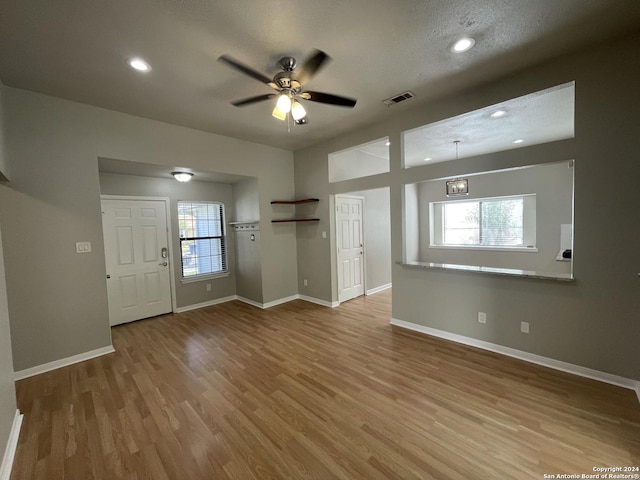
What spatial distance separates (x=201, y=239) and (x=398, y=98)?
421cm

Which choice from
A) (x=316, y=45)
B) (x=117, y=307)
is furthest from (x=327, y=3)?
(x=117, y=307)

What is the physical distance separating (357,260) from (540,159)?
10.8 feet

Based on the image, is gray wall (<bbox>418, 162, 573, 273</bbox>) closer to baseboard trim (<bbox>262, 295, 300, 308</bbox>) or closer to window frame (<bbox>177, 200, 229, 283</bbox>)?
baseboard trim (<bbox>262, 295, 300, 308</bbox>)

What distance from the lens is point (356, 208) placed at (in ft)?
17.0

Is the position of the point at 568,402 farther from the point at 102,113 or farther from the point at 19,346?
the point at 102,113

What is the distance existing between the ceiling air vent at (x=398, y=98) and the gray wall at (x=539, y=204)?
7.73ft

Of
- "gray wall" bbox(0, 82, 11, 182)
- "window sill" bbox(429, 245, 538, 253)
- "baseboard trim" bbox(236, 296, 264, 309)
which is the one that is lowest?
"baseboard trim" bbox(236, 296, 264, 309)

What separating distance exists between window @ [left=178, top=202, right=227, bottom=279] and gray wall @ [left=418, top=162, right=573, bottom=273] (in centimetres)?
449

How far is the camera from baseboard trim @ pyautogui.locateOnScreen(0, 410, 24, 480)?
156 cm

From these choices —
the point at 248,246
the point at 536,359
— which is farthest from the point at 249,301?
the point at 536,359

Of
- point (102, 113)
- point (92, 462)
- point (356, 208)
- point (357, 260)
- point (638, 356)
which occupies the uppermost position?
point (102, 113)

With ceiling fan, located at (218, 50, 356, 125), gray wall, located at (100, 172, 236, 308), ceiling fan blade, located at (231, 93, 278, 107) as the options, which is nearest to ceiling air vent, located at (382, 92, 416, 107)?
ceiling fan, located at (218, 50, 356, 125)

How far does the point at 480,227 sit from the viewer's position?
5945mm

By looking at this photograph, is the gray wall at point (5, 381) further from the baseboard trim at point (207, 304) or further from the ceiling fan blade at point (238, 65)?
the baseboard trim at point (207, 304)
